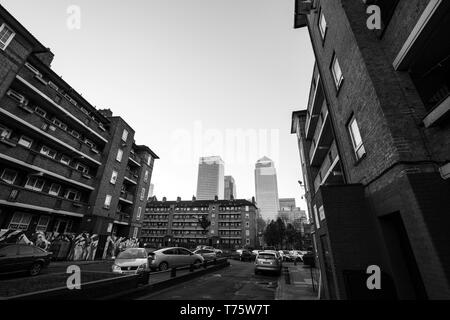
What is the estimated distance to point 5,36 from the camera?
50.3 ft

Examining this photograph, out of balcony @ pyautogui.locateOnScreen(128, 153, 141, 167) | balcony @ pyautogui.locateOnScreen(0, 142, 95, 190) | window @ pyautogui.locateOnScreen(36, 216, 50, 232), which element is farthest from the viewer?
balcony @ pyautogui.locateOnScreen(128, 153, 141, 167)

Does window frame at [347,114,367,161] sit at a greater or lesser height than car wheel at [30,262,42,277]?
greater

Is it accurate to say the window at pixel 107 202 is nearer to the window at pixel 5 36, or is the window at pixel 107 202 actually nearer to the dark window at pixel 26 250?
the dark window at pixel 26 250

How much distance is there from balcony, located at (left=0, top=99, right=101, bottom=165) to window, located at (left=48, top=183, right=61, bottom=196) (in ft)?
11.9

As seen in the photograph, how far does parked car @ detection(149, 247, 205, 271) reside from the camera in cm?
1461

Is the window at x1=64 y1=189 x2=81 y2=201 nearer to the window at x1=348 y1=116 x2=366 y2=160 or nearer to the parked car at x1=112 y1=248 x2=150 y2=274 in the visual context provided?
the parked car at x1=112 y1=248 x2=150 y2=274

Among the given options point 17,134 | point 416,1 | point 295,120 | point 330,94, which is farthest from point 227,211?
point 416,1

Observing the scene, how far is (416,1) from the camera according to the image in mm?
5215

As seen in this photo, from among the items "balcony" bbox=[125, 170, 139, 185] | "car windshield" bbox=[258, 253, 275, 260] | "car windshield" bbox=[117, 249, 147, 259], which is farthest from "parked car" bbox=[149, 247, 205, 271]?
"balcony" bbox=[125, 170, 139, 185]

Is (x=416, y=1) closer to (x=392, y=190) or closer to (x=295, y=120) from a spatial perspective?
(x=392, y=190)

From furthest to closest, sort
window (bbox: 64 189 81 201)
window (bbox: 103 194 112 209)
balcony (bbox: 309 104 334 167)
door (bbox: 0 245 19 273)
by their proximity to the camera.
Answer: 1. window (bbox: 103 194 112 209)
2. window (bbox: 64 189 81 201)
3. balcony (bbox: 309 104 334 167)
4. door (bbox: 0 245 19 273)

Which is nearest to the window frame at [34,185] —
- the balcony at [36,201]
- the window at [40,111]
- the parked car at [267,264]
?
the balcony at [36,201]

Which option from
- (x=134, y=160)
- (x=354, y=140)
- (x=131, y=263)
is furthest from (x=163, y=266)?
(x=134, y=160)

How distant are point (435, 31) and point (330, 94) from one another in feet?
17.2
